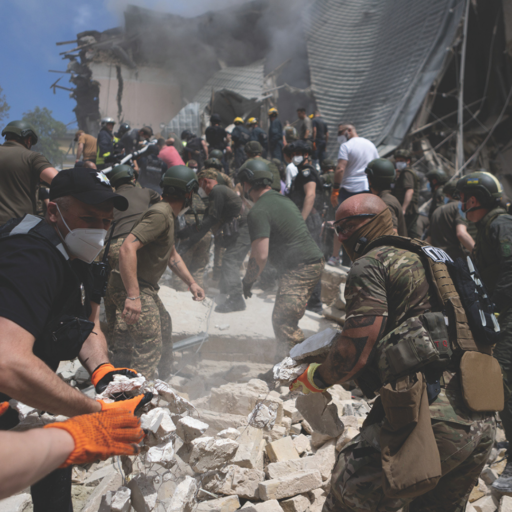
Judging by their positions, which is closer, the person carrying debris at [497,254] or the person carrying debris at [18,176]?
the person carrying debris at [497,254]

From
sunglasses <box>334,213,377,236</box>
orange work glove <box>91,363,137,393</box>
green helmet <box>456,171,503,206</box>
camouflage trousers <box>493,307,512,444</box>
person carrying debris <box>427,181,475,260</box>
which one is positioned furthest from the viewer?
person carrying debris <box>427,181,475,260</box>

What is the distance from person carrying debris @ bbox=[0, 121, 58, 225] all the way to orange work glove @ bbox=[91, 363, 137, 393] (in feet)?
6.73

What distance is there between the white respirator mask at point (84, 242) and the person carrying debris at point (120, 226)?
1.64m

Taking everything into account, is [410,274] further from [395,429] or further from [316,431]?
[316,431]

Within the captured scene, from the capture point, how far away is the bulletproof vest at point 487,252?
317cm

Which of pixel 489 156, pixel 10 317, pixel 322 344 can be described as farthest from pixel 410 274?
pixel 489 156

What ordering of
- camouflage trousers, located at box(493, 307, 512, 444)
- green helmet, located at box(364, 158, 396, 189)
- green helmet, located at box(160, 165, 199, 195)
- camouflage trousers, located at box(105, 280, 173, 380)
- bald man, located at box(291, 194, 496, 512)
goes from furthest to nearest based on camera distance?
green helmet, located at box(364, 158, 396, 189) < green helmet, located at box(160, 165, 199, 195) < camouflage trousers, located at box(105, 280, 173, 380) < camouflage trousers, located at box(493, 307, 512, 444) < bald man, located at box(291, 194, 496, 512)

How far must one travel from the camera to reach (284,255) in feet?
13.0

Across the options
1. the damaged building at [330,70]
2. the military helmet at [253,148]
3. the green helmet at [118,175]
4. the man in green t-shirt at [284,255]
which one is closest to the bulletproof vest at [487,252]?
the man in green t-shirt at [284,255]

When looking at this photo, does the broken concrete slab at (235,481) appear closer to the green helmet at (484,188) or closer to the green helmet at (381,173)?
the green helmet at (484,188)

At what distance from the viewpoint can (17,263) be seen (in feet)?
4.79

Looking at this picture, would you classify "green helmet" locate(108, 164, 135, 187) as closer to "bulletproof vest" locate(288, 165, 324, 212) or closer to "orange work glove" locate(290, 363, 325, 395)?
"bulletproof vest" locate(288, 165, 324, 212)

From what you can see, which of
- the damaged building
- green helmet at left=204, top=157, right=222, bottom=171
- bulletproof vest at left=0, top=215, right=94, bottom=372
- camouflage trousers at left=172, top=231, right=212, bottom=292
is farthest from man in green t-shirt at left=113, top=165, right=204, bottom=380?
the damaged building

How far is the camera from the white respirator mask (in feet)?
5.78
